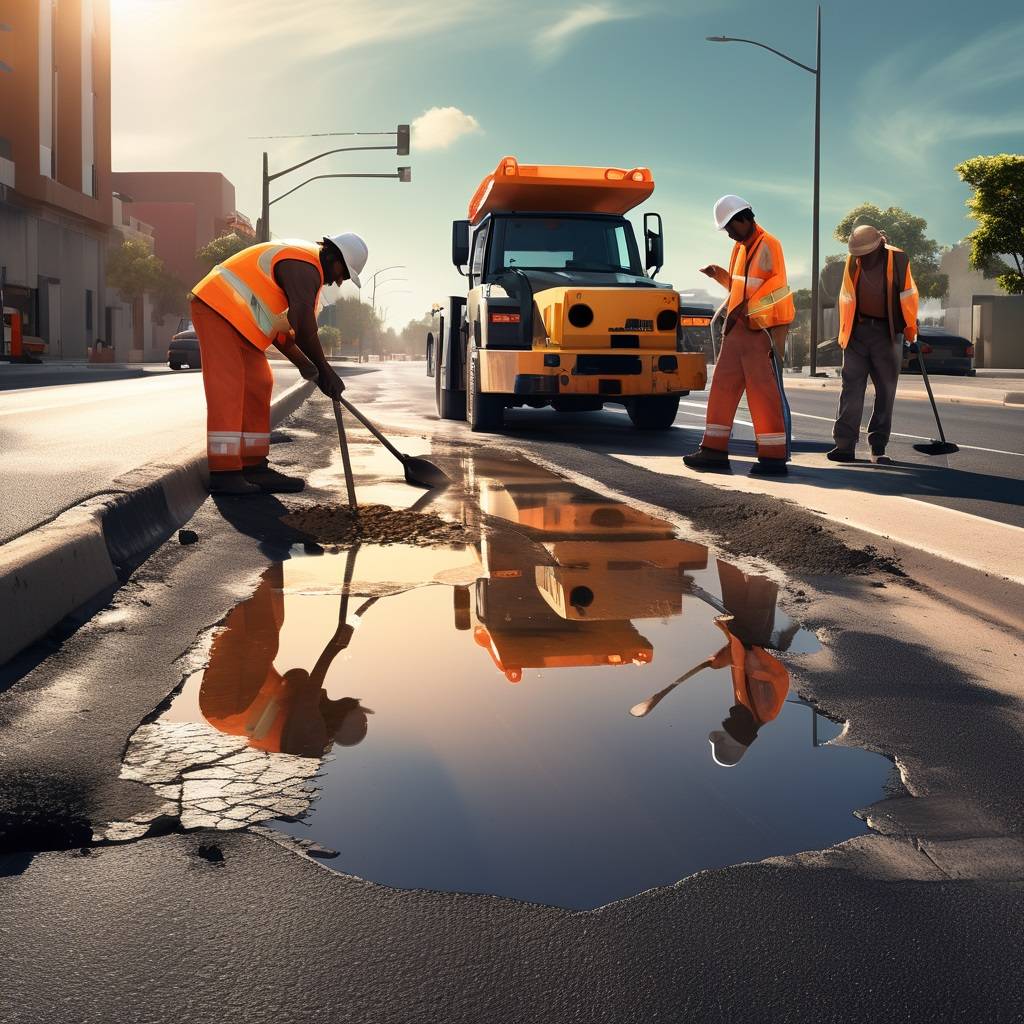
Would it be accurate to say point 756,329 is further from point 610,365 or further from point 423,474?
point 610,365

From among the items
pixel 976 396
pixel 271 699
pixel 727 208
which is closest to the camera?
pixel 271 699

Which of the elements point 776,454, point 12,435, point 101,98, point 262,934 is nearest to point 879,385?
point 776,454

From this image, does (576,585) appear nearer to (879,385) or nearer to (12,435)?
(879,385)

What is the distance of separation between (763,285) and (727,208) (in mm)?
631

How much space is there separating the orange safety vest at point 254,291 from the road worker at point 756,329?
333cm

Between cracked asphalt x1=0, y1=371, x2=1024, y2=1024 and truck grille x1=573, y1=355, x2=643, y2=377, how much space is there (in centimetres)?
878

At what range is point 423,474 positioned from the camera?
28.3 feet

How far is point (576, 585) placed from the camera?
5.30 meters

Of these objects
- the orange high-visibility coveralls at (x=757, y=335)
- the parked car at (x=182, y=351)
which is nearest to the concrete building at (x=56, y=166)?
the parked car at (x=182, y=351)

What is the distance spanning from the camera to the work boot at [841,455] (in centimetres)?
1048

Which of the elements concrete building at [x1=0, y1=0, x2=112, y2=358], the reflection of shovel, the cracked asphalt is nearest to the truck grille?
the reflection of shovel

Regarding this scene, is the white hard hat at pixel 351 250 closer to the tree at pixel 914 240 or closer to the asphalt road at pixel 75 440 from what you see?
the asphalt road at pixel 75 440

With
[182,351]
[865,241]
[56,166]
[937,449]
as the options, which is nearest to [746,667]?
[865,241]

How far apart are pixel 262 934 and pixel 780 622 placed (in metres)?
2.94
